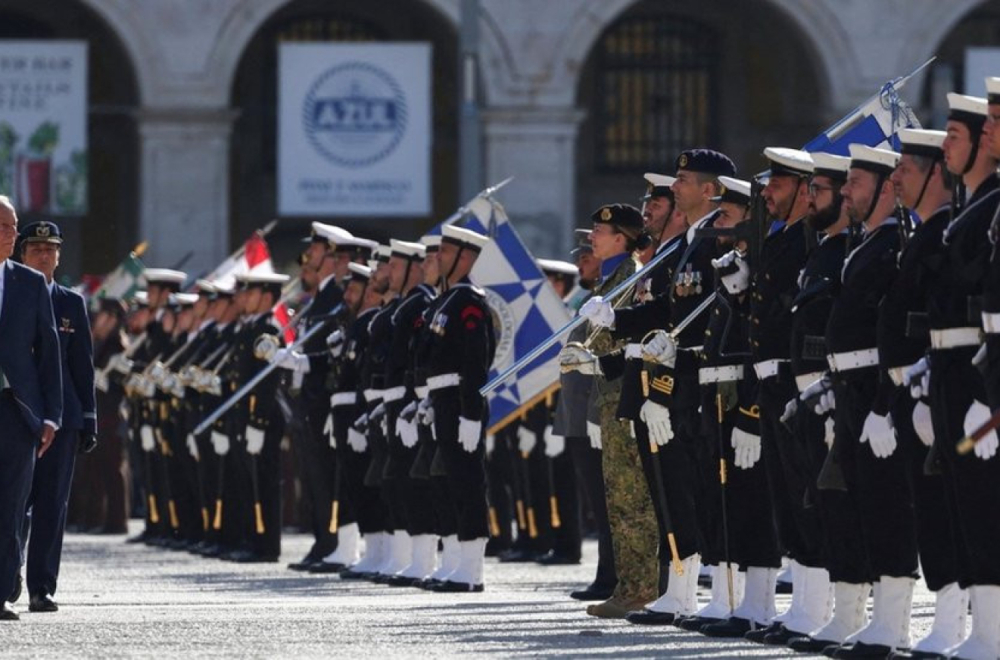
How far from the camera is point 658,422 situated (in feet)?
39.9

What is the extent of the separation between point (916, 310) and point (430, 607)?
4.27m

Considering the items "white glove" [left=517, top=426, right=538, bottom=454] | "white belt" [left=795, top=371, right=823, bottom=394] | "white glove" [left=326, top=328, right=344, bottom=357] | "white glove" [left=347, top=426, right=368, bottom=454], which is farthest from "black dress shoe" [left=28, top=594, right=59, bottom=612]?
"white glove" [left=517, top=426, right=538, bottom=454]

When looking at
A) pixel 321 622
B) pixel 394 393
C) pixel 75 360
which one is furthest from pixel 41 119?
pixel 321 622

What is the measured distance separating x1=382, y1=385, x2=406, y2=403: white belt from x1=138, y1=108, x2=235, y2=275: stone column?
794 inches

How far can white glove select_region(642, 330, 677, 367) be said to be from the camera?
1184 cm

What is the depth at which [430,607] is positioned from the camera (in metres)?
13.6

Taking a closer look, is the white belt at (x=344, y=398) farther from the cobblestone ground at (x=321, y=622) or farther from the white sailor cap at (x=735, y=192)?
the white sailor cap at (x=735, y=192)

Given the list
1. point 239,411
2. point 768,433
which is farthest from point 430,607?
point 239,411

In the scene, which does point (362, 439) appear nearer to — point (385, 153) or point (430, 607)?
point (430, 607)

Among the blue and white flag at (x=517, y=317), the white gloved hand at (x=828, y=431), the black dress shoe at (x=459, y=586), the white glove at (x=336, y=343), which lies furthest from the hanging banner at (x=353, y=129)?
the white gloved hand at (x=828, y=431)

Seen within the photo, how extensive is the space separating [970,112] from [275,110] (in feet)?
106

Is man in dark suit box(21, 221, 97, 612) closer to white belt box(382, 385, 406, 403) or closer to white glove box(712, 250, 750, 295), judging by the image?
white belt box(382, 385, 406, 403)

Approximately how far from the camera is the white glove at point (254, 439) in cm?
1875

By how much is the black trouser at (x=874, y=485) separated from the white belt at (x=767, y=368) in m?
0.78
